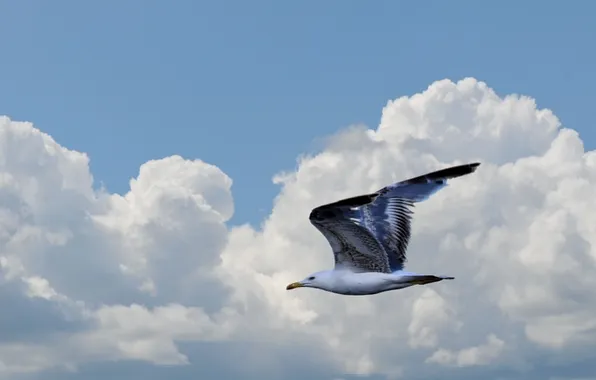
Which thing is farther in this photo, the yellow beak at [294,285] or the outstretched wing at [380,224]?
the yellow beak at [294,285]

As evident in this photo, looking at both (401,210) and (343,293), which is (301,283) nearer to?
(343,293)

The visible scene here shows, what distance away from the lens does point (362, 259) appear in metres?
42.5

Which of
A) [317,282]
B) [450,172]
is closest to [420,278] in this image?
[450,172]

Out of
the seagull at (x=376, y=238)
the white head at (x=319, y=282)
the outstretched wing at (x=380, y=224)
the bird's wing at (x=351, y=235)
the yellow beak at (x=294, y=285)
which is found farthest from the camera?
the yellow beak at (x=294, y=285)

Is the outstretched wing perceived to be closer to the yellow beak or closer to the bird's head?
the bird's head

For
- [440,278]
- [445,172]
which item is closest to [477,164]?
[445,172]

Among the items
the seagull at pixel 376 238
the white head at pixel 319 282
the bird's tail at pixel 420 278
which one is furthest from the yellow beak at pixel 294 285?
the bird's tail at pixel 420 278

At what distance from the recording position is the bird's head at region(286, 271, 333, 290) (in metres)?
43.1

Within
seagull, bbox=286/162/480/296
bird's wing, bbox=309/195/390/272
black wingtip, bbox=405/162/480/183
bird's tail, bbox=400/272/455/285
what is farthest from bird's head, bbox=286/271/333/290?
black wingtip, bbox=405/162/480/183

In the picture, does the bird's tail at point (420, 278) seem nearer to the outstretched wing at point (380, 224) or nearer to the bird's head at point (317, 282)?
the outstretched wing at point (380, 224)

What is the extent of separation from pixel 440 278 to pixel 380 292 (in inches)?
133

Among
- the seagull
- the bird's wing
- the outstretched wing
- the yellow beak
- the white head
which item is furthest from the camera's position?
the yellow beak

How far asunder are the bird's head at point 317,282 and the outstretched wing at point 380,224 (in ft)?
2.50

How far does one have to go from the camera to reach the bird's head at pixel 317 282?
4306cm
